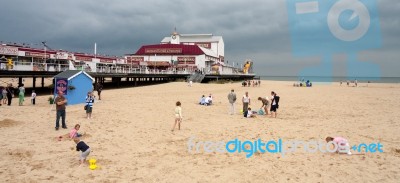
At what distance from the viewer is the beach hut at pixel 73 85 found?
18484 millimetres

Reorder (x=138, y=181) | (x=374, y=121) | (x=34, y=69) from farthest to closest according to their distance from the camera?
1. (x=34, y=69)
2. (x=374, y=121)
3. (x=138, y=181)

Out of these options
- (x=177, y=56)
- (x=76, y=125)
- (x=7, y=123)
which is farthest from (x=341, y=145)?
(x=177, y=56)

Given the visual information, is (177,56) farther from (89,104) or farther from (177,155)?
(177,155)

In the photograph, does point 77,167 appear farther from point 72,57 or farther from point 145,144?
point 72,57

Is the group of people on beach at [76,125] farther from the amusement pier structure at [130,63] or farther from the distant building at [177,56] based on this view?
the distant building at [177,56]

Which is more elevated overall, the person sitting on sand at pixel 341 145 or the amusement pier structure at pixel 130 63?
the amusement pier structure at pixel 130 63

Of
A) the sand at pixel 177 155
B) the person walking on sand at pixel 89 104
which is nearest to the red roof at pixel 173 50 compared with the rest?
the person walking on sand at pixel 89 104

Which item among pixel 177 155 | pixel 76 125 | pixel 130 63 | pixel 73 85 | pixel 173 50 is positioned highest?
pixel 173 50

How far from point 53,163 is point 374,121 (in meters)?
13.5

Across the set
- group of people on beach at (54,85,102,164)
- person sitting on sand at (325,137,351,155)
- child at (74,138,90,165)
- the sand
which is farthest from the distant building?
child at (74,138,90,165)

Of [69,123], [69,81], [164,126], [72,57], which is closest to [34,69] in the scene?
[69,81]

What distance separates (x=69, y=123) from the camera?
12.1 metres

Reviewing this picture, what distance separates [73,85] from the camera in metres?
18.8

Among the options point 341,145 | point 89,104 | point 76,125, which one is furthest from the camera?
point 89,104
